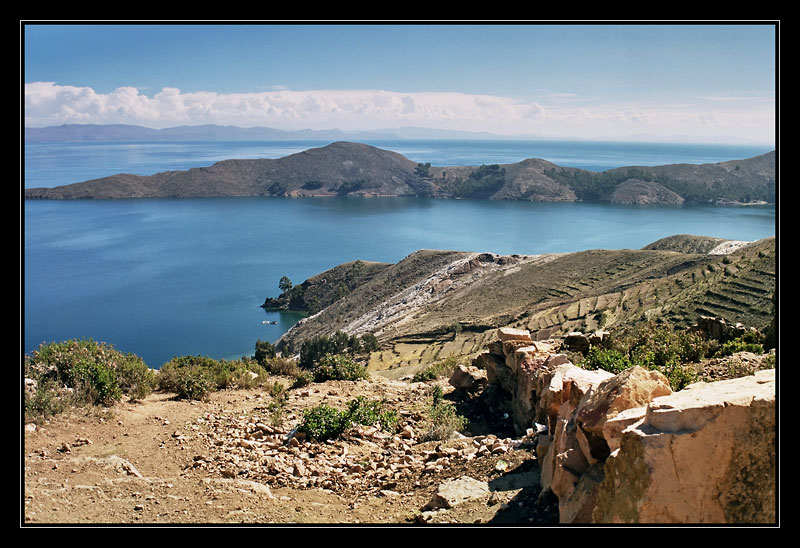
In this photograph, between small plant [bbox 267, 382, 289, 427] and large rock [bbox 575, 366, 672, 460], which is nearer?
large rock [bbox 575, 366, 672, 460]

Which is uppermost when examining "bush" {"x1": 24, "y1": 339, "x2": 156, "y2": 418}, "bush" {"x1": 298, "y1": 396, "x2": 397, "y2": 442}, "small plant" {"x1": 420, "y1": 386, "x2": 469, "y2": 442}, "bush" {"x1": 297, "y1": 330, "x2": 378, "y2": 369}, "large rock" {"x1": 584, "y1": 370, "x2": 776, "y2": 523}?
"large rock" {"x1": 584, "y1": 370, "x2": 776, "y2": 523}

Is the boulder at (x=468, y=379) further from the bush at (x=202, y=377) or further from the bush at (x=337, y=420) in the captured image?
the bush at (x=202, y=377)

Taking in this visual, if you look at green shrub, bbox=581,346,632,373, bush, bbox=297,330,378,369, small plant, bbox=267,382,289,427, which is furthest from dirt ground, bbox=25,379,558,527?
bush, bbox=297,330,378,369

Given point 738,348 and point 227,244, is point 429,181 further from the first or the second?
point 738,348

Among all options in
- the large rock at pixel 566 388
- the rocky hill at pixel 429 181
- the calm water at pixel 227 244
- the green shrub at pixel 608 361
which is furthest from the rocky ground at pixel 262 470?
the rocky hill at pixel 429 181

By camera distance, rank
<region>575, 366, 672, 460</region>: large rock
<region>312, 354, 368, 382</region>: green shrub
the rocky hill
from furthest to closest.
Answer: the rocky hill
<region>312, 354, 368, 382</region>: green shrub
<region>575, 366, 672, 460</region>: large rock

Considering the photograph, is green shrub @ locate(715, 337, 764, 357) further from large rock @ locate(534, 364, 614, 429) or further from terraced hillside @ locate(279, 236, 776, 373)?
terraced hillside @ locate(279, 236, 776, 373)
